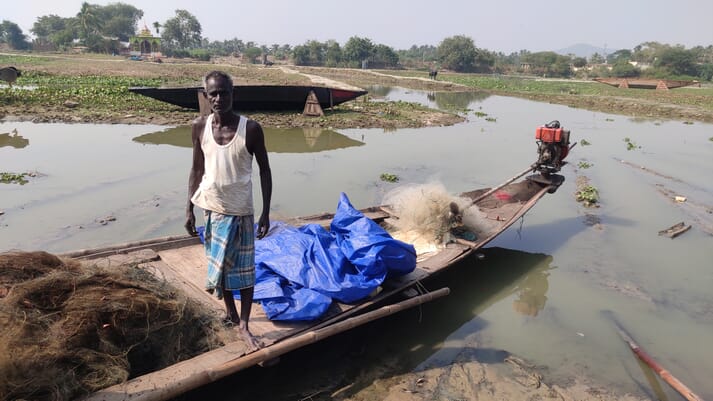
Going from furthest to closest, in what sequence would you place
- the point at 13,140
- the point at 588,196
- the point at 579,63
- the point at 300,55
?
the point at 579,63 < the point at 300,55 < the point at 13,140 < the point at 588,196

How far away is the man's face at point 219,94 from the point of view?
104 inches

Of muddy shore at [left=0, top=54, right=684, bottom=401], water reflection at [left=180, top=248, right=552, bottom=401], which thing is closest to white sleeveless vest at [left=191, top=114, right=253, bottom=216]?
water reflection at [left=180, top=248, right=552, bottom=401]

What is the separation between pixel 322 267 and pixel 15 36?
100617 millimetres

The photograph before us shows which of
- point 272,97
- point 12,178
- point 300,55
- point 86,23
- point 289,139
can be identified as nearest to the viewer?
point 12,178

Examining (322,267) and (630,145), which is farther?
(630,145)

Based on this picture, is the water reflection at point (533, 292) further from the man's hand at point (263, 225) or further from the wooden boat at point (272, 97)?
the wooden boat at point (272, 97)

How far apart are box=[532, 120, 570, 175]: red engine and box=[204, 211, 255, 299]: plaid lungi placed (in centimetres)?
499

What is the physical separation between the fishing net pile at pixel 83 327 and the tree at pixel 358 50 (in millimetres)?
69498

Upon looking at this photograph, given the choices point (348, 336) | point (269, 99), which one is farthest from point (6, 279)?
point (269, 99)

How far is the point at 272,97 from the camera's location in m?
16.6

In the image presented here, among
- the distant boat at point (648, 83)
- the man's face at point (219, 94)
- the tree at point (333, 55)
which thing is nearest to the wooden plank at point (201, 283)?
the man's face at point (219, 94)

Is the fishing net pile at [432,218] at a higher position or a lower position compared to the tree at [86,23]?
lower

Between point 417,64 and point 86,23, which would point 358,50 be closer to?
point 417,64

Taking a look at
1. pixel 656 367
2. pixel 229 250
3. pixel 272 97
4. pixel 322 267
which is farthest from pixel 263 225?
pixel 272 97
